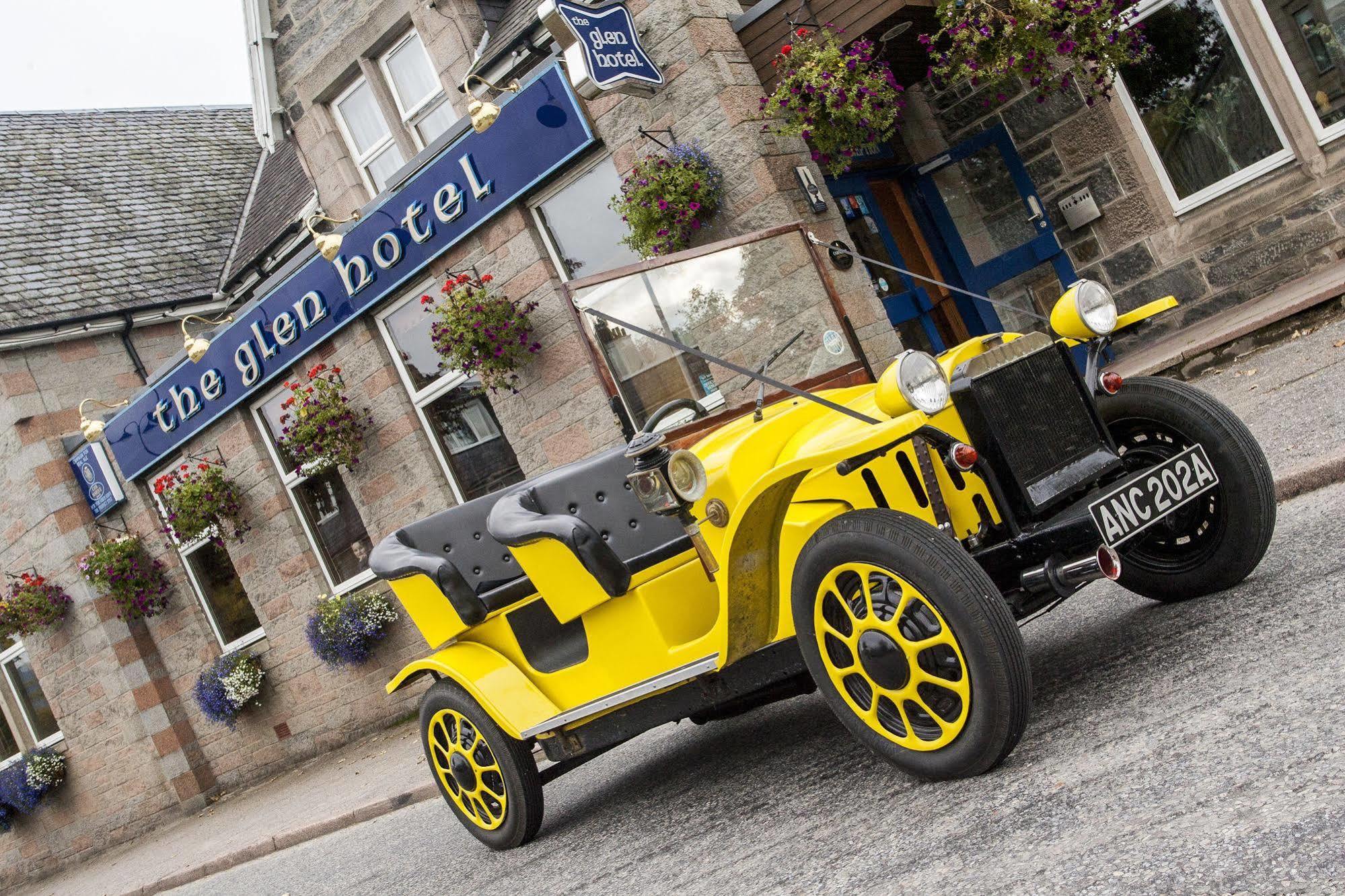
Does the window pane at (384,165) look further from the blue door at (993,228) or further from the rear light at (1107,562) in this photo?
the rear light at (1107,562)

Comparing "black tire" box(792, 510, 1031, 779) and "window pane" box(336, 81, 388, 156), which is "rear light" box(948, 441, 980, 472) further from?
"window pane" box(336, 81, 388, 156)

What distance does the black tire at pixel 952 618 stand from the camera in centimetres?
318

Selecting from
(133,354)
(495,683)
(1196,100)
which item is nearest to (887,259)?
(1196,100)

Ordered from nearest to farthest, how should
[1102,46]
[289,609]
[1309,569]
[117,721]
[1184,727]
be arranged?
[1184,727] < [1309,569] < [1102,46] < [289,609] < [117,721]

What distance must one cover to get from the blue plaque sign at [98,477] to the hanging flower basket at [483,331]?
604 centimetres

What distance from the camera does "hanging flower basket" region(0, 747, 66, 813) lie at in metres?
14.7

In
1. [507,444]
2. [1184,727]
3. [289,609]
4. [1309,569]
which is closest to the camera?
[1184,727]

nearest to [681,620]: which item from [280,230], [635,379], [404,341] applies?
[635,379]

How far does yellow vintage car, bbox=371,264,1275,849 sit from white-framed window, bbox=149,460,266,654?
891 centimetres

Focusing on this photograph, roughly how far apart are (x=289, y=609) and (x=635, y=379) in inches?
353

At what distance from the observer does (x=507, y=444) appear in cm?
1051

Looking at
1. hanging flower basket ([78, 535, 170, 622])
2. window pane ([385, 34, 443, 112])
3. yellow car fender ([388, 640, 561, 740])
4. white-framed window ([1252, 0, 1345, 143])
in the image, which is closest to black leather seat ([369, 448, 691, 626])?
yellow car fender ([388, 640, 561, 740])

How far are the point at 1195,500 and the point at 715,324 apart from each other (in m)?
1.88

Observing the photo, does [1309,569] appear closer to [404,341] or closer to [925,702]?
[925,702]
